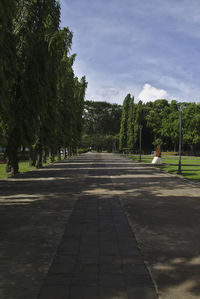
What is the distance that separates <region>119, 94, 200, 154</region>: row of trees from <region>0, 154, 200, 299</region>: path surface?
55482 millimetres

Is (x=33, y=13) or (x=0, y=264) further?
(x=33, y=13)

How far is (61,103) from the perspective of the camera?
1232 inches

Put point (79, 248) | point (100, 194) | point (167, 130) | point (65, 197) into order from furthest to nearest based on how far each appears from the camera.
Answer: point (167, 130), point (100, 194), point (65, 197), point (79, 248)

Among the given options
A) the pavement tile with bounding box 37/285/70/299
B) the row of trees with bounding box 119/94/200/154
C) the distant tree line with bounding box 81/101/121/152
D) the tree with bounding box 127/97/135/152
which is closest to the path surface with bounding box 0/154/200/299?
the pavement tile with bounding box 37/285/70/299

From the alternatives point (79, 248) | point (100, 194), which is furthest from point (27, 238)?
point (100, 194)

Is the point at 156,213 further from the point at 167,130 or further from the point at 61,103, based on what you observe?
the point at 167,130

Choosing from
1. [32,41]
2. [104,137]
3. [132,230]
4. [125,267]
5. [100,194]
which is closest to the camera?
[125,267]

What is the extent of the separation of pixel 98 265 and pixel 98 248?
74cm

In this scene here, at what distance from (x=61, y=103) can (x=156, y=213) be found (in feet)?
83.1

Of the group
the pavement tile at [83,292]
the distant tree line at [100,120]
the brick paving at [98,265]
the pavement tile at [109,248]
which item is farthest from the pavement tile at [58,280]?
the distant tree line at [100,120]

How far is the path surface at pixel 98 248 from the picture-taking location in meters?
3.56

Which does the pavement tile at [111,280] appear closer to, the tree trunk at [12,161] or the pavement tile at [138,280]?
the pavement tile at [138,280]

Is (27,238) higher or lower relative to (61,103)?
lower

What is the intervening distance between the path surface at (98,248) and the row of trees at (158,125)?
55482mm
